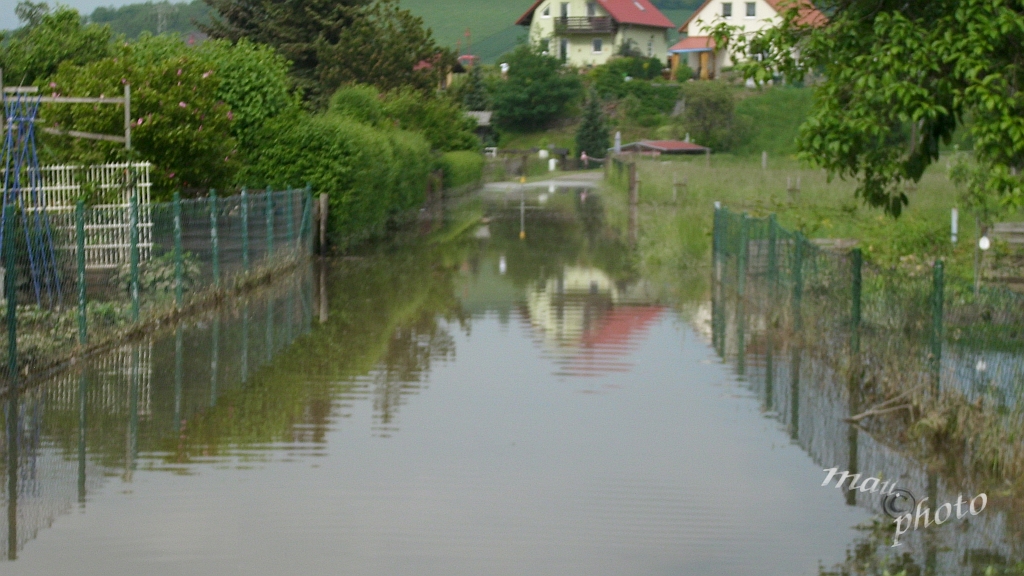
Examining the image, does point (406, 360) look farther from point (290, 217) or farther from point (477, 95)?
point (477, 95)

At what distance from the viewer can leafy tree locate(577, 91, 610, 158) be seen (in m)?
86.2

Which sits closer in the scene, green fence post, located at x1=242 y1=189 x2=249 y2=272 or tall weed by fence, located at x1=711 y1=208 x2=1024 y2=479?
tall weed by fence, located at x1=711 y1=208 x2=1024 y2=479

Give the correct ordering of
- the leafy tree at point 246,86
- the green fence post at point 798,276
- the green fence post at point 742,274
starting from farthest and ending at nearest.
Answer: the leafy tree at point 246,86, the green fence post at point 742,274, the green fence post at point 798,276

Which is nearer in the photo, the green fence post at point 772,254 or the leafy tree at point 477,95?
the green fence post at point 772,254

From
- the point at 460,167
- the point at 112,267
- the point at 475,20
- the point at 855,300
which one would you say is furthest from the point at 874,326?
the point at 475,20

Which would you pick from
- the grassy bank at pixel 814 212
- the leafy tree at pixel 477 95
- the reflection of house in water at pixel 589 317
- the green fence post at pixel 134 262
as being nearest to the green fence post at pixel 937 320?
the grassy bank at pixel 814 212

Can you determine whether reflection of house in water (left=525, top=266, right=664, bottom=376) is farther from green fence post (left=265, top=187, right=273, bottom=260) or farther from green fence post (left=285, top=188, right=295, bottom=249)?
green fence post (left=285, top=188, right=295, bottom=249)

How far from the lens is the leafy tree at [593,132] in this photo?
86.2m

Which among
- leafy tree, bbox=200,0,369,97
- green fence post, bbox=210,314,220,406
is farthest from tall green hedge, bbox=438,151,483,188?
green fence post, bbox=210,314,220,406

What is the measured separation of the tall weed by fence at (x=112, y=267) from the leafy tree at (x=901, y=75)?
6.93m

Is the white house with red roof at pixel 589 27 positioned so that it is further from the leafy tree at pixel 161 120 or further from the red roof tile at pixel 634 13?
the leafy tree at pixel 161 120

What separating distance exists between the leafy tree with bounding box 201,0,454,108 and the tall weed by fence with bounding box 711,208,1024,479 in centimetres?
3186

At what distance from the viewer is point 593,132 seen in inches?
3408

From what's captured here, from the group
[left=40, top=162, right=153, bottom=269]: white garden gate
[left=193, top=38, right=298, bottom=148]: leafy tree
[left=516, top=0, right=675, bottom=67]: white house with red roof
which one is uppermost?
[left=516, top=0, right=675, bottom=67]: white house with red roof
